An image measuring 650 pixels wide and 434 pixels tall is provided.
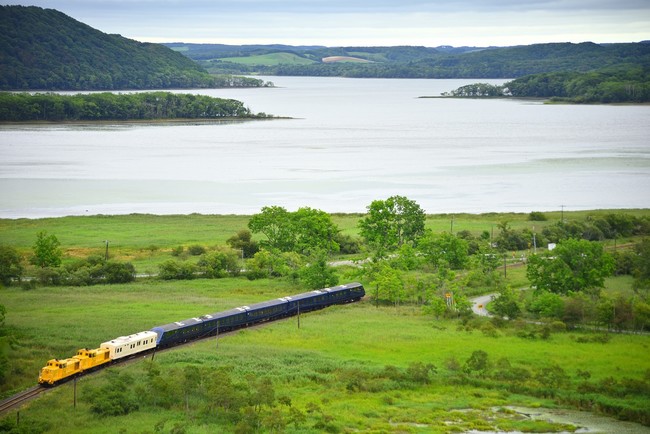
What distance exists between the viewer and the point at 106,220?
87.2 metres

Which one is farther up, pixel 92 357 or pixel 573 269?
pixel 573 269

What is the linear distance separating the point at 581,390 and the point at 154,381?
19003 mm

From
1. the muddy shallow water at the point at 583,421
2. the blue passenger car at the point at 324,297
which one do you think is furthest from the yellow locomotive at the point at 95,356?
the muddy shallow water at the point at 583,421

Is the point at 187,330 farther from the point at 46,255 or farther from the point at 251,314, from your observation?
the point at 46,255

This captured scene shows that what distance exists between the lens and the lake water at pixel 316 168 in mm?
98188

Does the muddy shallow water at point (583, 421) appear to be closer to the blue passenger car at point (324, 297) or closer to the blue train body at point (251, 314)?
the blue train body at point (251, 314)

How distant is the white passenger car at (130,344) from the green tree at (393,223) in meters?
31.0

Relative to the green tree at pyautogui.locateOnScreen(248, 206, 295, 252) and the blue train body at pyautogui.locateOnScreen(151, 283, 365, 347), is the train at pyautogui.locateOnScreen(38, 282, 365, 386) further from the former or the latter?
the green tree at pyautogui.locateOnScreen(248, 206, 295, 252)

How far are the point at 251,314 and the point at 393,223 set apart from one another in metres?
25.6

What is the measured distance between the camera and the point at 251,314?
159 ft

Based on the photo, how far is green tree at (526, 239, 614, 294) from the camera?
178 feet

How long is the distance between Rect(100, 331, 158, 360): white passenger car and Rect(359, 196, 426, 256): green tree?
31.0 meters

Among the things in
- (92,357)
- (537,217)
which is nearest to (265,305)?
(92,357)

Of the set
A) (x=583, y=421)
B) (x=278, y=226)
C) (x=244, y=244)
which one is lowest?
(x=583, y=421)
